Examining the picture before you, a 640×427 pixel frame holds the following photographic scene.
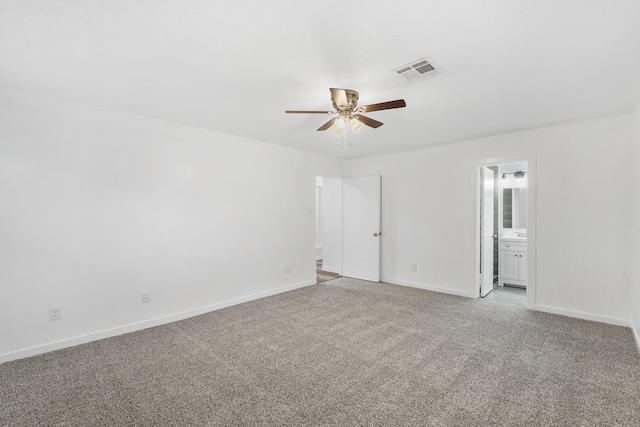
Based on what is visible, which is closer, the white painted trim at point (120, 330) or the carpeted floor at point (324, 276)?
the white painted trim at point (120, 330)

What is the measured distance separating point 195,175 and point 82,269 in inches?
62.1

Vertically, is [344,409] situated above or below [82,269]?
below

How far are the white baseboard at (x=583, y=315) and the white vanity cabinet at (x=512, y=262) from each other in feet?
4.50

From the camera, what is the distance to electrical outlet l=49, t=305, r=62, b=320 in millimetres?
2863

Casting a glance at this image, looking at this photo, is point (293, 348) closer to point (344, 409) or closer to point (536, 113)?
point (344, 409)

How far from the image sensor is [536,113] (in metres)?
3.30

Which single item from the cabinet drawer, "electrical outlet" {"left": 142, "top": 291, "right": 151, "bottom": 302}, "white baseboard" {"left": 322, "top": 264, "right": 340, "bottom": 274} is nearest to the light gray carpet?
"electrical outlet" {"left": 142, "top": 291, "right": 151, "bottom": 302}

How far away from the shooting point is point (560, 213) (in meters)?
3.77

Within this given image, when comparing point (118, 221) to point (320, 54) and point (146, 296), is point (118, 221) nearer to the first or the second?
point (146, 296)

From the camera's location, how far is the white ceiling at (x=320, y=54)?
1.63 m

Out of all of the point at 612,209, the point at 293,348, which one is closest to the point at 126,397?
the point at 293,348

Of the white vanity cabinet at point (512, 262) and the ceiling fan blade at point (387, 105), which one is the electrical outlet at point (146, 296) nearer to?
the ceiling fan blade at point (387, 105)

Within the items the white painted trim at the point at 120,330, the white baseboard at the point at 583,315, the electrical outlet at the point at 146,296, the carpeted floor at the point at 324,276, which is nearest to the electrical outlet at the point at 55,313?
the white painted trim at the point at 120,330

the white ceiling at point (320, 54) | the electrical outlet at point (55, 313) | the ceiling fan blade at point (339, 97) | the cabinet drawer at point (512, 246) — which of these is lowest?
the electrical outlet at point (55, 313)
